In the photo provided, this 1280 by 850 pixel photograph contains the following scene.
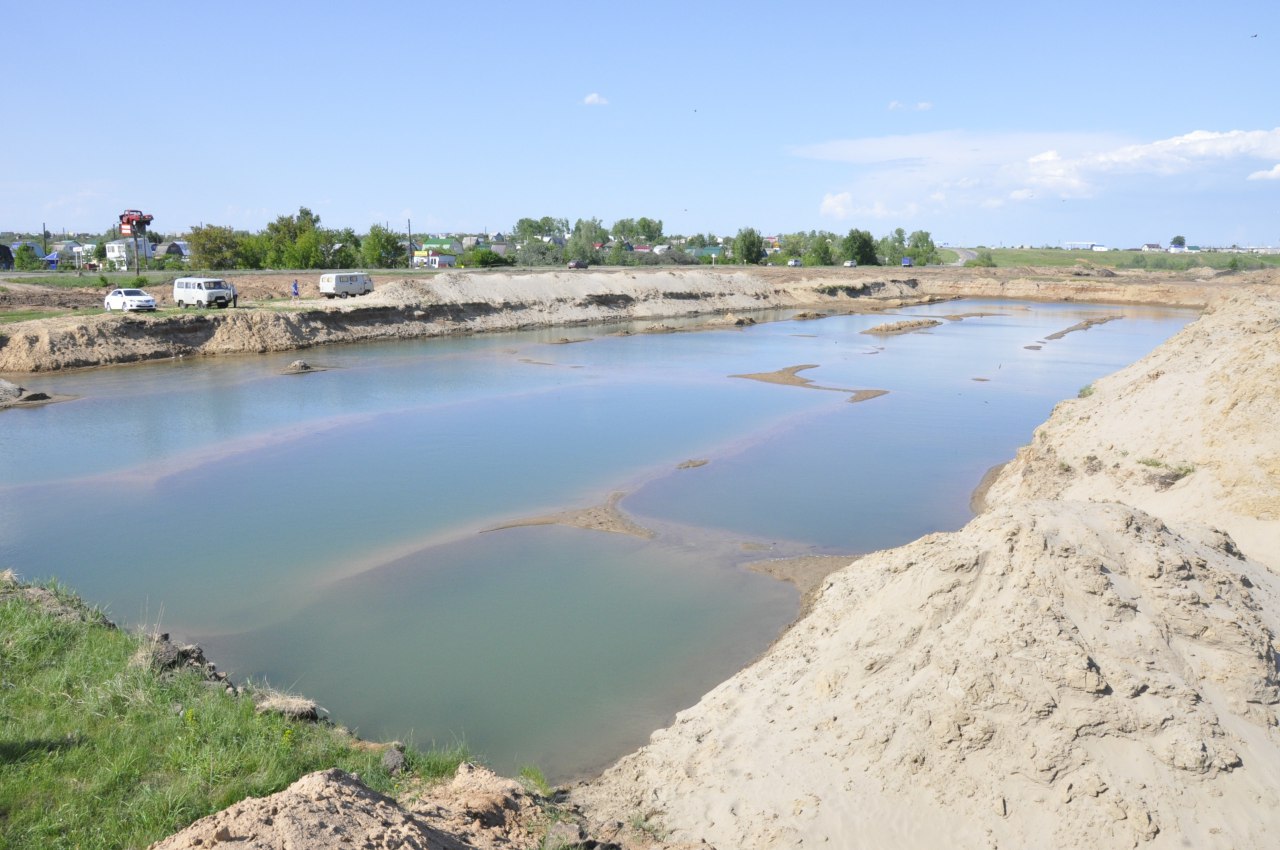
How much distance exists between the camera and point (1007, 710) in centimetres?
752

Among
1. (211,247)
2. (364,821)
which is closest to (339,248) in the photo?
(211,247)

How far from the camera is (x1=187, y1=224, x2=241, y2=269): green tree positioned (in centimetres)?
7356

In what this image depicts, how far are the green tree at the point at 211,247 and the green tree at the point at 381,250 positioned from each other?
11.6 meters

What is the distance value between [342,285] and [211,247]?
30.3m

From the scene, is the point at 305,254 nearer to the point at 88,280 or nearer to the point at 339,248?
the point at 339,248

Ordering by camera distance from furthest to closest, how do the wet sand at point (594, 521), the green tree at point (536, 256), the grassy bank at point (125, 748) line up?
1. the green tree at point (536, 256)
2. the wet sand at point (594, 521)
3. the grassy bank at point (125, 748)

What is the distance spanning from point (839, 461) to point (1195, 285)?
80340 millimetres

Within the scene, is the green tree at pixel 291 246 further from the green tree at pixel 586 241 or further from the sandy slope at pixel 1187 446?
the sandy slope at pixel 1187 446

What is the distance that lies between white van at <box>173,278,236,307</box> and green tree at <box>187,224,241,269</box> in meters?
31.1

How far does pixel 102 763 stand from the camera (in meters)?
7.17

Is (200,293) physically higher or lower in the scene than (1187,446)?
higher

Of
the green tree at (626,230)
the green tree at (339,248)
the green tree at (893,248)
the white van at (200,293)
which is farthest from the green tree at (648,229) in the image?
the white van at (200,293)

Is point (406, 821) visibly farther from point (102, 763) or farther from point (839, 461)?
point (839, 461)

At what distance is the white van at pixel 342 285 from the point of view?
5125cm
